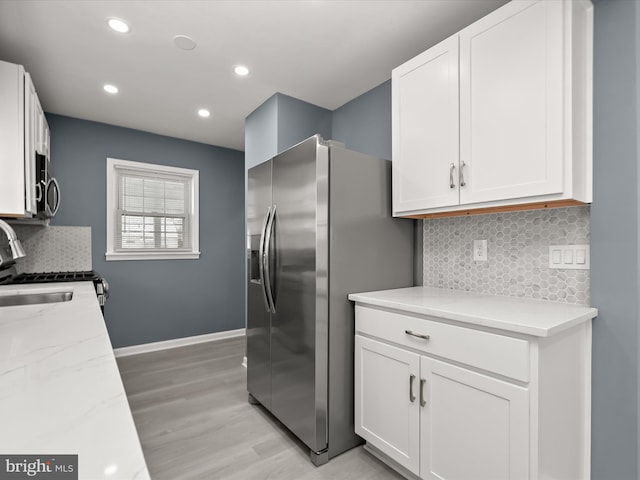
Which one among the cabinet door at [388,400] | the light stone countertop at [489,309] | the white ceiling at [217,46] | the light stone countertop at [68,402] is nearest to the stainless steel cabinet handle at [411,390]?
the cabinet door at [388,400]

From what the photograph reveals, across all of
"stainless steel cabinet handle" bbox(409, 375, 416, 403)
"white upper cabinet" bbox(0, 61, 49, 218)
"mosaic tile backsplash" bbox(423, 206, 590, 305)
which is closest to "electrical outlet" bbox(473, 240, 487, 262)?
"mosaic tile backsplash" bbox(423, 206, 590, 305)

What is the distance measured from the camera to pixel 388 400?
1.78 m

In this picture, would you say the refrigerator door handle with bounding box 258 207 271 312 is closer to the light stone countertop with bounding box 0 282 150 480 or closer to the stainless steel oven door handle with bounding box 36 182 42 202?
the light stone countertop with bounding box 0 282 150 480

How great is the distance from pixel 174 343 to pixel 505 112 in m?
4.05

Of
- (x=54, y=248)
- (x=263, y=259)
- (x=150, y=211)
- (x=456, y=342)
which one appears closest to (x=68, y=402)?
(x=456, y=342)

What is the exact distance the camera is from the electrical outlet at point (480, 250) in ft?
6.66

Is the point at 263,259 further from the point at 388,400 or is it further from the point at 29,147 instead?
the point at 29,147

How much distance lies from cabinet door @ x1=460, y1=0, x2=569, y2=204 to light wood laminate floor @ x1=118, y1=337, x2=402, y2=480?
1616 mm

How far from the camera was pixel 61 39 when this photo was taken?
7.24 feet

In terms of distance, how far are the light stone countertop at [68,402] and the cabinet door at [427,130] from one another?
5.40ft

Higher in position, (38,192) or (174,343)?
(38,192)

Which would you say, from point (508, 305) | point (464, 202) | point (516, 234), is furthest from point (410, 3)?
point (508, 305)

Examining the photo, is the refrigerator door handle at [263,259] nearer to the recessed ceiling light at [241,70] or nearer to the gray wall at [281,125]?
the gray wall at [281,125]

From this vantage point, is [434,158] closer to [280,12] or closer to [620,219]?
[620,219]
